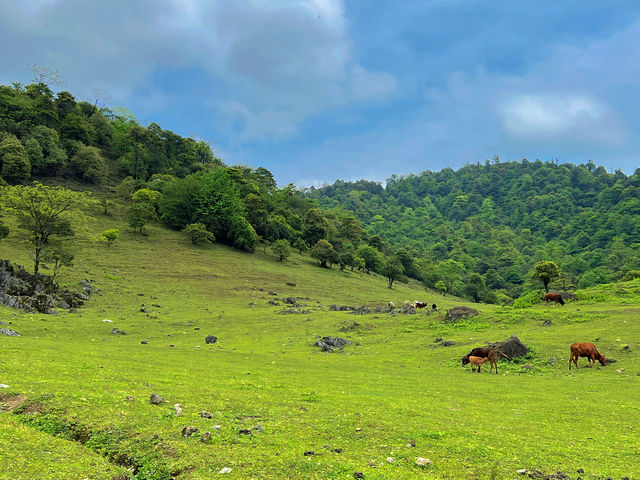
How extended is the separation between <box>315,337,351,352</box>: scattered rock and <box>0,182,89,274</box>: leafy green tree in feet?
112

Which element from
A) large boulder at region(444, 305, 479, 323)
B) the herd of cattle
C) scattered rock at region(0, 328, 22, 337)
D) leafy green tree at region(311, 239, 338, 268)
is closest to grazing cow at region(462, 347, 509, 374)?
the herd of cattle

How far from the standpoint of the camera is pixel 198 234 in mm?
86438

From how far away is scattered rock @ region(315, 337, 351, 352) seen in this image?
97.1ft

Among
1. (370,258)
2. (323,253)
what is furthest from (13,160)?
(370,258)

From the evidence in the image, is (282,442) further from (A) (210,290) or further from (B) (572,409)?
(A) (210,290)

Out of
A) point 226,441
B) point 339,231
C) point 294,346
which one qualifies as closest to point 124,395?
point 226,441

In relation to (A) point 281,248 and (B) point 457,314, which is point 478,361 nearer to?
(B) point 457,314

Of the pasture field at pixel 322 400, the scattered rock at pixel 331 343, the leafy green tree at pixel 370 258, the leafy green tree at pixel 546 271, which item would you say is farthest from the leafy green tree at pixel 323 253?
the scattered rock at pixel 331 343

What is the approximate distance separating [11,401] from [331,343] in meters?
23.6

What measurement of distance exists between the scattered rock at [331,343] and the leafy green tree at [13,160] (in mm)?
92139

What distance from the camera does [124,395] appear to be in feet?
35.6

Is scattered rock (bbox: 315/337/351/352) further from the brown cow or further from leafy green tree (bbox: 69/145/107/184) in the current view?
leafy green tree (bbox: 69/145/107/184)

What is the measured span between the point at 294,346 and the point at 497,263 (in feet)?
548

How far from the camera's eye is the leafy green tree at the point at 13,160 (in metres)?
83.0
